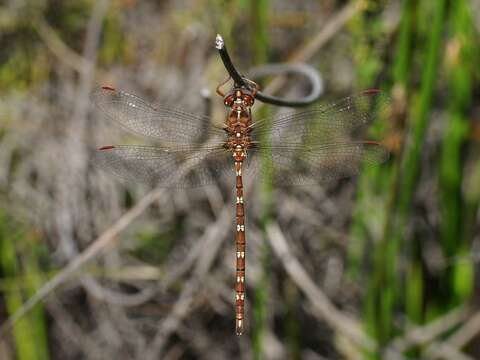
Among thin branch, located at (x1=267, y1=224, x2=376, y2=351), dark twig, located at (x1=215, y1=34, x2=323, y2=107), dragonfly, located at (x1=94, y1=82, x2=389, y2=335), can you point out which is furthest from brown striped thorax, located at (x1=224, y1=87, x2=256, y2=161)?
thin branch, located at (x1=267, y1=224, x2=376, y2=351)

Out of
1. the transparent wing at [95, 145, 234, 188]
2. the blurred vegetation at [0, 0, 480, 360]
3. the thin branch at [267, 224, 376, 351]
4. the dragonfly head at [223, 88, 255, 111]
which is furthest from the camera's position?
the thin branch at [267, 224, 376, 351]

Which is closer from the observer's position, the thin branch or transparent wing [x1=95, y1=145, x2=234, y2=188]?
transparent wing [x1=95, y1=145, x2=234, y2=188]

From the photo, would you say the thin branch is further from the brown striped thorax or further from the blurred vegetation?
the brown striped thorax

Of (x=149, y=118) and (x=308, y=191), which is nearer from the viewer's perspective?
(x=149, y=118)

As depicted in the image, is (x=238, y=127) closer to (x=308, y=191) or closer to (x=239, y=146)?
(x=239, y=146)

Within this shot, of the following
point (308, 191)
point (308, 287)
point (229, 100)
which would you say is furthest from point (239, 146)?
point (308, 191)

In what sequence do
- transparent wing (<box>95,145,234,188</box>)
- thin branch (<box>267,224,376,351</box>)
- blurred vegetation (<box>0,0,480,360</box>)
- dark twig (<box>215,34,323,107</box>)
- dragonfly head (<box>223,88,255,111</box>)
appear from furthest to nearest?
thin branch (<box>267,224,376,351</box>)
blurred vegetation (<box>0,0,480,360</box>)
transparent wing (<box>95,145,234,188</box>)
dragonfly head (<box>223,88,255,111</box>)
dark twig (<box>215,34,323,107</box>)

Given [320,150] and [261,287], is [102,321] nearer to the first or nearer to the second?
[261,287]
